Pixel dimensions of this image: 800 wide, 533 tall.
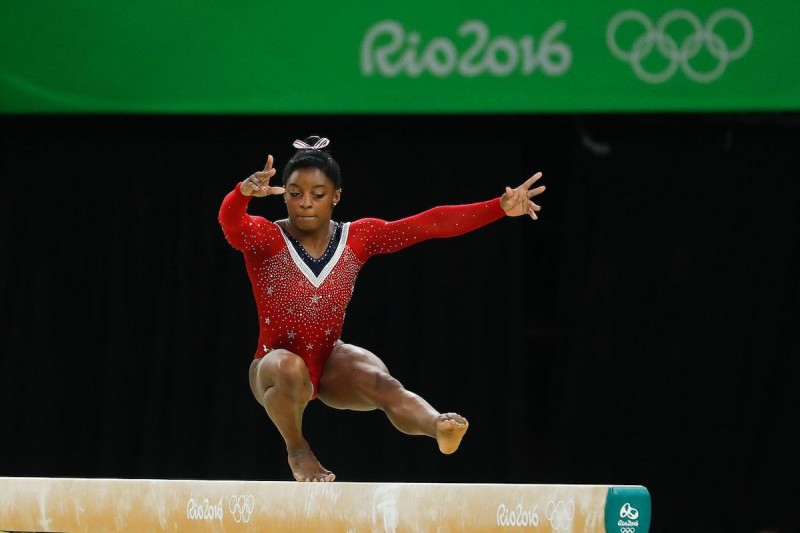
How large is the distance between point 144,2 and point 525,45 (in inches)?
80.9

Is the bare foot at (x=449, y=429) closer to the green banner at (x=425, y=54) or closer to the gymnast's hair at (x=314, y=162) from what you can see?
the gymnast's hair at (x=314, y=162)

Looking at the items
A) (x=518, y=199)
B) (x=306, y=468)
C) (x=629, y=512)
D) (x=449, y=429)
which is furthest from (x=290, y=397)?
(x=629, y=512)

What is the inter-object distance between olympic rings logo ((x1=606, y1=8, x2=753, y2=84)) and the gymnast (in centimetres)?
239

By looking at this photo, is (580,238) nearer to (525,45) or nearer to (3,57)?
(525,45)

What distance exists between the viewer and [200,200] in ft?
21.5

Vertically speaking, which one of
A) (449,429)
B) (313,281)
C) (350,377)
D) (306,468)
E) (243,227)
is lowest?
(306,468)

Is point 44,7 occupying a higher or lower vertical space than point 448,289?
higher

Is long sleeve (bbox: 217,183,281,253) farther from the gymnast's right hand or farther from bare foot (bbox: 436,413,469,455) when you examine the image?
bare foot (bbox: 436,413,469,455)

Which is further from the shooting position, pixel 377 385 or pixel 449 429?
pixel 377 385

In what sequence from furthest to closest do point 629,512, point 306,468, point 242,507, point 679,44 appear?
point 679,44 < point 306,468 < point 242,507 < point 629,512

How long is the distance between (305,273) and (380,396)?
0.50m

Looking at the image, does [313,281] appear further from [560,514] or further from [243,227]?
[560,514]

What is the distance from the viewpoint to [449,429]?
361 cm

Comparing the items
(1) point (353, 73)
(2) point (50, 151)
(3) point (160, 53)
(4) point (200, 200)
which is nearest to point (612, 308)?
(1) point (353, 73)
